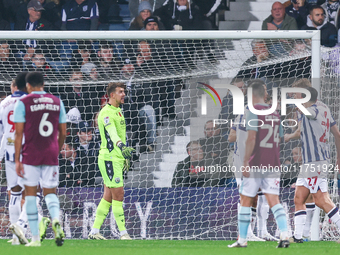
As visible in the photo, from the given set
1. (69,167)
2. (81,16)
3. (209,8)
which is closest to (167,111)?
(69,167)

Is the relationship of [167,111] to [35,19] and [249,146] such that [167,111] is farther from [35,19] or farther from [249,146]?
[249,146]

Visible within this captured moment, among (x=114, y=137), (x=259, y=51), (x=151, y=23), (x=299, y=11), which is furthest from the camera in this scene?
(x=299, y=11)

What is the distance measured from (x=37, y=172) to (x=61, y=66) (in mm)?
4741

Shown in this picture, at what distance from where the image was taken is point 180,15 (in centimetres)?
1155

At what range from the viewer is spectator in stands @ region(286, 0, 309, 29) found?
1165cm

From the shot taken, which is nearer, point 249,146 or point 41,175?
point 41,175

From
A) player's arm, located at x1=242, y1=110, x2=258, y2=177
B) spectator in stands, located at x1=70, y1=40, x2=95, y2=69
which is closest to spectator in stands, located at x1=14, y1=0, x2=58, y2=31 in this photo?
spectator in stands, located at x1=70, y1=40, x2=95, y2=69

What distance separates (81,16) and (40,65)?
8.08 feet

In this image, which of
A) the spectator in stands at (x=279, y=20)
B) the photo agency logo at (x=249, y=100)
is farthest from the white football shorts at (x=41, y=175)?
the spectator in stands at (x=279, y=20)

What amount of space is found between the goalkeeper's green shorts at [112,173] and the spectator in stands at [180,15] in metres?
4.56

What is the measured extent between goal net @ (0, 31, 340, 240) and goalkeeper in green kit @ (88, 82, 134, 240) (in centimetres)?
86

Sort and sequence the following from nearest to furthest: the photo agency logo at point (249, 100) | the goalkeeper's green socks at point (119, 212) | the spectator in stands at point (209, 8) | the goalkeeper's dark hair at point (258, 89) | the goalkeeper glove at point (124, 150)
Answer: the goalkeeper's dark hair at point (258, 89), the photo agency logo at point (249, 100), the goalkeeper glove at point (124, 150), the goalkeeper's green socks at point (119, 212), the spectator in stands at point (209, 8)

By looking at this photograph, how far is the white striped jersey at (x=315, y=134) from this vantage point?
677cm

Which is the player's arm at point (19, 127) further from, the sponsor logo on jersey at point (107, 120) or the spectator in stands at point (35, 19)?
the spectator in stands at point (35, 19)
